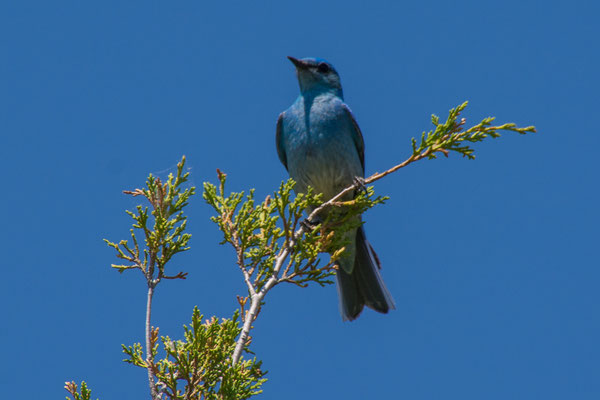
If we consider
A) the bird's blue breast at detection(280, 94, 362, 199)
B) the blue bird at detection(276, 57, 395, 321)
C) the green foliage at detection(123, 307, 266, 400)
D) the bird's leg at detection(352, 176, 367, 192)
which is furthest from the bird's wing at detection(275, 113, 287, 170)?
the green foliage at detection(123, 307, 266, 400)

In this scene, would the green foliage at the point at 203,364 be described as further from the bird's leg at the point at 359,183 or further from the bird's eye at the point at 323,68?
the bird's eye at the point at 323,68

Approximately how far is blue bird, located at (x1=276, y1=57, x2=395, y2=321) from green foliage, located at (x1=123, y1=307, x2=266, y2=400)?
2581mm

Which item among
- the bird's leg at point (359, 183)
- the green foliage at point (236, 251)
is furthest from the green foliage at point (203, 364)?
the bird's leg at point (359, 183)

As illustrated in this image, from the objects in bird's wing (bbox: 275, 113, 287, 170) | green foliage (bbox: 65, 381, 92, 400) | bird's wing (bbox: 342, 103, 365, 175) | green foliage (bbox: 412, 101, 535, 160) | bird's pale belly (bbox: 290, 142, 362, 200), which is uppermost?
bird's wing (bbox: 275, 113, 287, 170)

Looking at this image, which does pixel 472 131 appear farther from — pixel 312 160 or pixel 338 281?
pixel 338 281

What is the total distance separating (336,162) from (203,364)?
3.05m

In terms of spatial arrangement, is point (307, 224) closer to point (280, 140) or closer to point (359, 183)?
point (359, 183)

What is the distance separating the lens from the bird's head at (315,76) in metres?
7.31

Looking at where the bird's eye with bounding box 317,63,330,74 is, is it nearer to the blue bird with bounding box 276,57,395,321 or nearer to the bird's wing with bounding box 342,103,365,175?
the blue bird with bounding box 276,57,395,321

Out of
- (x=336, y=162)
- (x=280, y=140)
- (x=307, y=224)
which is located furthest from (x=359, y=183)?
(x=280, y=140)

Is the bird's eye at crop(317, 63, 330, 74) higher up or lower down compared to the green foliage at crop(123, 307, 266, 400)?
higher up

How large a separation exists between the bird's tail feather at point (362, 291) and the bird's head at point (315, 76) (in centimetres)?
175

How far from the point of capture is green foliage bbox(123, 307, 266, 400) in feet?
12.7

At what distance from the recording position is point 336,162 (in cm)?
663
